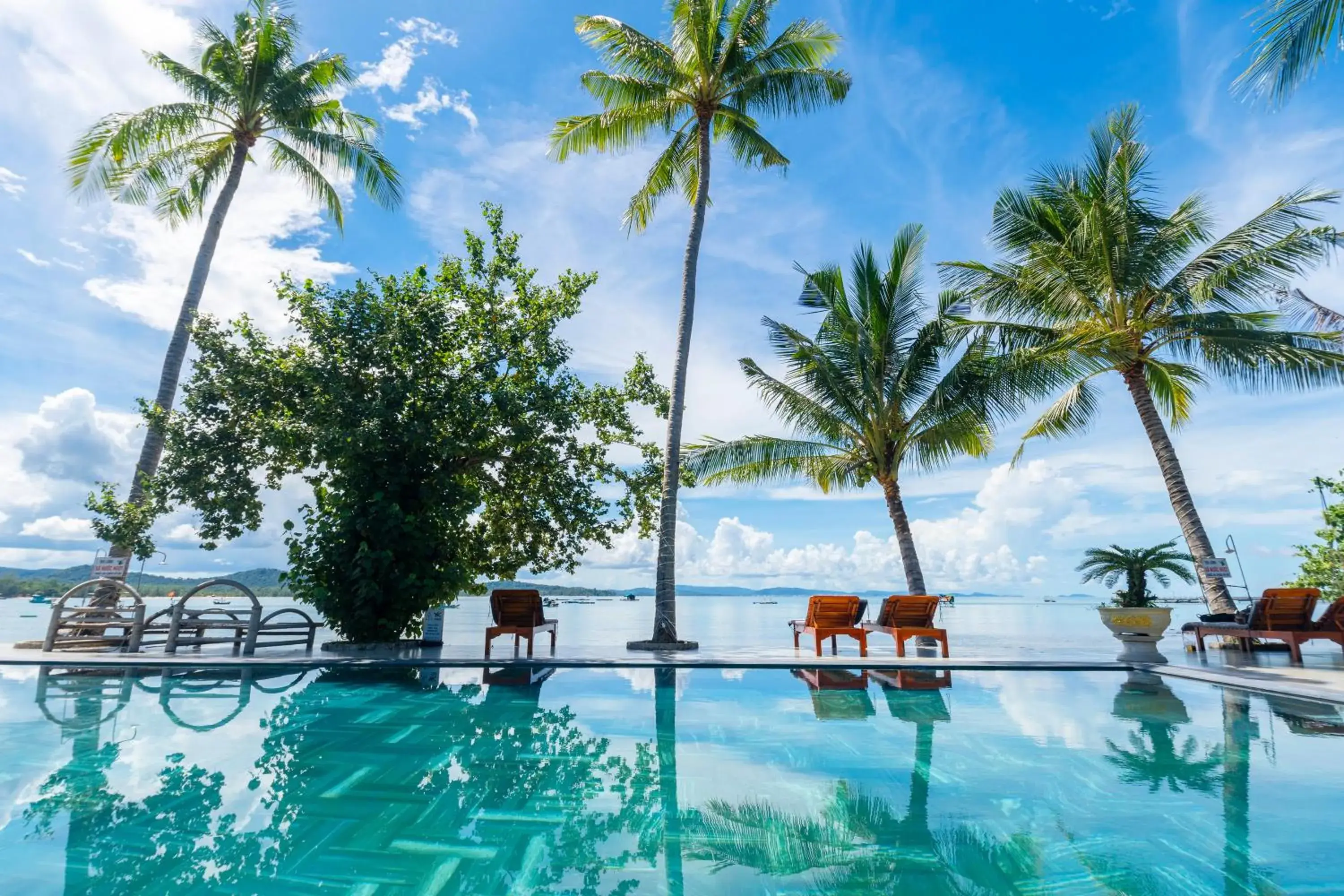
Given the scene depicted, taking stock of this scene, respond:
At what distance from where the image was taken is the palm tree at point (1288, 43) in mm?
6578

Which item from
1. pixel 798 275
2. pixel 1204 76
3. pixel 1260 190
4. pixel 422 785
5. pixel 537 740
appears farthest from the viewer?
pixel 798 275

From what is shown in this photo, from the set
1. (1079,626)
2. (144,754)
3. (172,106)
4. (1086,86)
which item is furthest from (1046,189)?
(1079,626)

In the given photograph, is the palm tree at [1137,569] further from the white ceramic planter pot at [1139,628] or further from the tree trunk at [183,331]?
the tree trunk at [183,331]

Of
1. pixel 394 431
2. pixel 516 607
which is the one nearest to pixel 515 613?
pixel 516 607

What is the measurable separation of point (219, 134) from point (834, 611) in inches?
610

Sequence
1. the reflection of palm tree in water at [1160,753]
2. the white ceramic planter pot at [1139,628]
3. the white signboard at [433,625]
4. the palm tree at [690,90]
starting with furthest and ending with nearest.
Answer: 1. the palm tree at [690,90]
2. the white signboard at [433,625]
3. the white ceramic planter pot at [1139,628]
4. the reflection of palm tree in water at [1160,753]

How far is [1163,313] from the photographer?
12.4 m

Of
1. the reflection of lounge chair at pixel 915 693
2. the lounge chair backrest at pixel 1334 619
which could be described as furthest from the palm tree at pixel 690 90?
the lounge chair backrest at pixel 1334 619

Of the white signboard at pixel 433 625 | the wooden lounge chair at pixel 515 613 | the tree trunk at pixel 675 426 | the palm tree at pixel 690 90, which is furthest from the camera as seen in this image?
the palm tree at pixel 690 90

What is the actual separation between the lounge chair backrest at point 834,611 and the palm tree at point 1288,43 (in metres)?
7.64

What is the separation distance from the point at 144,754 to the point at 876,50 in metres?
14.8

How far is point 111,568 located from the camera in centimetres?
1084

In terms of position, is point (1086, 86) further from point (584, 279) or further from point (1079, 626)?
point (1079, 626)

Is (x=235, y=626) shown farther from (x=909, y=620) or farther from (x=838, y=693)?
(x=909, y=620)
